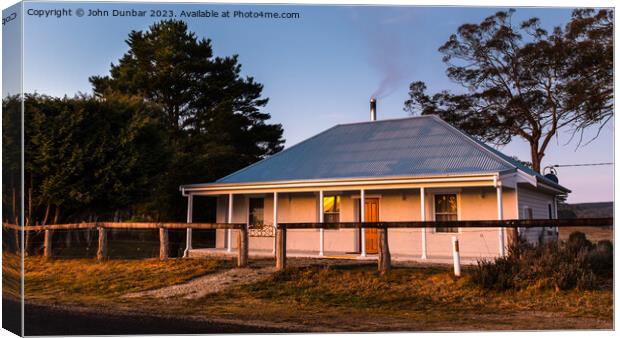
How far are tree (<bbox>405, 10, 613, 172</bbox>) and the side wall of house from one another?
8.22ft

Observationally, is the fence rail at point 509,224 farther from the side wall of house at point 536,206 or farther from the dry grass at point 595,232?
the side wall of house at point 536,206

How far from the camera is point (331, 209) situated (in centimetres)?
1880

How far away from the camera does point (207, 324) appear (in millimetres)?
8859

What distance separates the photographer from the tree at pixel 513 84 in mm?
20141

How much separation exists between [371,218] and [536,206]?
5.40 metres

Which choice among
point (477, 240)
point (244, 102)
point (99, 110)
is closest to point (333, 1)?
point (477, 240)

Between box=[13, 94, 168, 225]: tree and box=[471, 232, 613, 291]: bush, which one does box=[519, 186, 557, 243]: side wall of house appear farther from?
box=[13, 94, 168, 225]: tree

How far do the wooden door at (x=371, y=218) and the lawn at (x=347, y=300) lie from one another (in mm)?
4155

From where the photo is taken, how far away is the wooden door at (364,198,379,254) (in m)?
17.8

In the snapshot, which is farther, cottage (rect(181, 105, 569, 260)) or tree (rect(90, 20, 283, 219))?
tree (rect(90, 20, 283, 219))

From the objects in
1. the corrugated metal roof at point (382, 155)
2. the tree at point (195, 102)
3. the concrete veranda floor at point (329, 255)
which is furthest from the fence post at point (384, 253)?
the tree at point (195, 102)

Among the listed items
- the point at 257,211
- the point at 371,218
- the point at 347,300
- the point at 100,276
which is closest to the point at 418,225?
the point at 347,300

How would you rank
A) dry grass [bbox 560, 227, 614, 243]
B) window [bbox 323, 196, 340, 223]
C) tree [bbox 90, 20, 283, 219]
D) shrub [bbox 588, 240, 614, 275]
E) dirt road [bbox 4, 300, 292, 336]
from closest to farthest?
dirt road [bbox 4, 300, 292, 336] < dry grass [bbox 560, 227, 614, 243] < shrub [bbox 588, 240, 614, 275] < window [bbox 323, 196, 340, 223] < tree [bbox 90, 20, 283, 219]

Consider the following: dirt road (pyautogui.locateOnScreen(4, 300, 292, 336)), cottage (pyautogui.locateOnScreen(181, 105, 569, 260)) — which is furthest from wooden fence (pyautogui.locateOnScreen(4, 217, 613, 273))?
cottage (pyautogui.locateOnScreen(181, 105, 569, 260))
